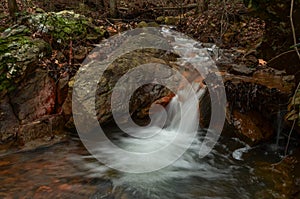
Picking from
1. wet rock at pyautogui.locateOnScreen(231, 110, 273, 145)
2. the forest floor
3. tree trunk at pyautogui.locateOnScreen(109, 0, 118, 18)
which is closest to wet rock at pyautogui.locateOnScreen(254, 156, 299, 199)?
wet rock at pyautogui.locateOnScreen(231, 110, 273, 145)

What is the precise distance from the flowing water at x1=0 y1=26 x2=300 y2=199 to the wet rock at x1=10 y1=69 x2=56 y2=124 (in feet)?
2.90

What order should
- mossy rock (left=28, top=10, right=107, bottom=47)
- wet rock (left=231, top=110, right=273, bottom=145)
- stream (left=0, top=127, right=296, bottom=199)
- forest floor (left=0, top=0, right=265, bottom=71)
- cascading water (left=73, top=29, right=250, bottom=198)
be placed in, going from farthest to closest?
forest floor (left=0, top=0, right=265, bottom=71)
mossy rock (left=28, top=10, right=107, bottom=47)
wet rock (left=231, top=110, right=273, bottom=145)
cascading water (left=73, top=29, right=250, bottom=198)
stream (left=0, top=127, right=296, bottom=199)

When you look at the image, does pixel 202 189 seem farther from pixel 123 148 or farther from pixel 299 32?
pixel 299 32

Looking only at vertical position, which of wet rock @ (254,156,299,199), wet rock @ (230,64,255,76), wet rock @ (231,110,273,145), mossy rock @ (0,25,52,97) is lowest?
wet rock @ (254,156,299,199)

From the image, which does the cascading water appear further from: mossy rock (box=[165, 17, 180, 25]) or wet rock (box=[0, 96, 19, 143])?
mossy rock (box=[165, 17, 180, 25])

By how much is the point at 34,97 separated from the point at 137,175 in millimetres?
2862

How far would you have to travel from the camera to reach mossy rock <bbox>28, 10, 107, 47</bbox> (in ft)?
23.1

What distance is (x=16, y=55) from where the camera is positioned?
579cm

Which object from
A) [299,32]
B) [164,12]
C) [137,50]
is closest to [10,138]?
[137,50]

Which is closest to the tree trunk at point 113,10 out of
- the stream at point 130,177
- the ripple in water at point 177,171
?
the ripple in water at point 177,171

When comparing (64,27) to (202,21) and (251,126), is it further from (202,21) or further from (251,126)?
(202,21)

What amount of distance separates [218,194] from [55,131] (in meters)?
3.30

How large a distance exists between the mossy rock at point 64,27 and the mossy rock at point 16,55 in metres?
0.52

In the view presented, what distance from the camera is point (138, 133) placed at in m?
5.71
